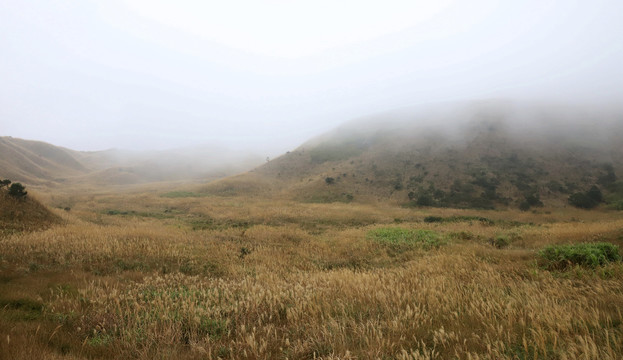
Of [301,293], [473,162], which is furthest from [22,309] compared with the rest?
[473,162]

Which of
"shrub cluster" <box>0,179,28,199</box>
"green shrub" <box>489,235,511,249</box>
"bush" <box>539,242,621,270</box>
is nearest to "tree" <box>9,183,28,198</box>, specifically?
"shrub cluster" <box>0,179,28,199</box>

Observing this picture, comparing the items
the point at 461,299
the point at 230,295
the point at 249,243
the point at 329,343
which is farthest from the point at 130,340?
the point at 249,243

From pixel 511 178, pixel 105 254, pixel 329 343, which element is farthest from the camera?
pixel 511 178

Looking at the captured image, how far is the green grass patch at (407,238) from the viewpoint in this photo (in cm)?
1368

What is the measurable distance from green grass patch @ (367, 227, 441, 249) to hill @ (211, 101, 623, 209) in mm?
26525

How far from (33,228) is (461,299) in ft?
57.2

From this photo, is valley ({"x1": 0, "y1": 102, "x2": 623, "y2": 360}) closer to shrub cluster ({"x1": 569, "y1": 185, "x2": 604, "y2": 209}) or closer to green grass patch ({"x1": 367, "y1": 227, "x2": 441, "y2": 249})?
green grass patch ({"x1": 367, "y1": 227, "x2": 441, "y2": 249})

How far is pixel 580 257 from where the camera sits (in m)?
7.36

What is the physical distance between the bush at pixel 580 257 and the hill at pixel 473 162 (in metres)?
34.2

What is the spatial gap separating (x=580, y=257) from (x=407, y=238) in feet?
27.3

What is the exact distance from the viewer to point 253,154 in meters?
155

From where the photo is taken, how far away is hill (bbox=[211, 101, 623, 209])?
143 ft

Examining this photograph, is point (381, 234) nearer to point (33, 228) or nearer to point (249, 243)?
point (249, 243)

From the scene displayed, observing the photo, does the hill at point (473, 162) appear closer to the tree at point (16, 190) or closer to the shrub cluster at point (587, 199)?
the shrub cluster at point (587, 199)
